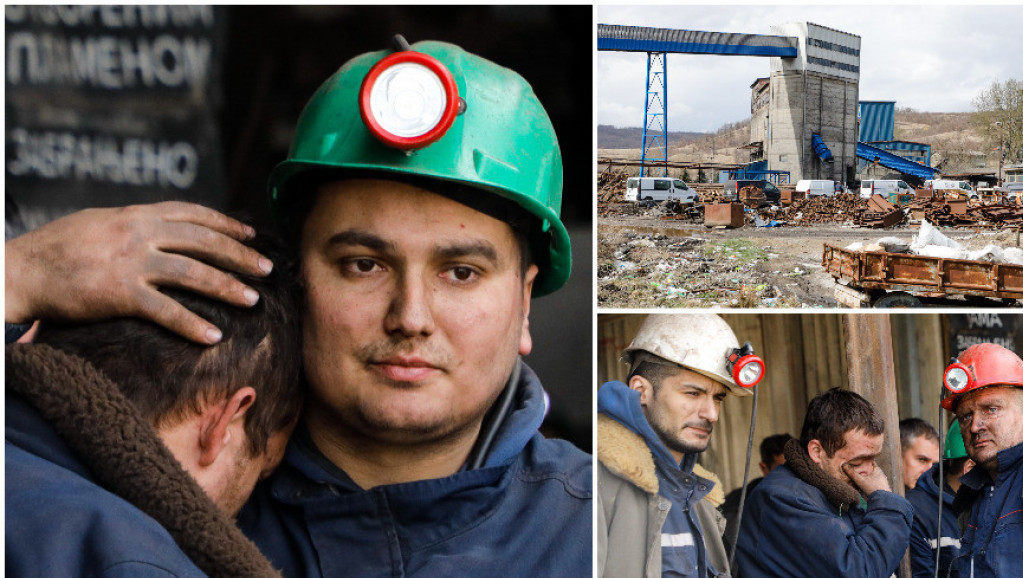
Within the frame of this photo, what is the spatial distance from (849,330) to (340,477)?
7.24 feet

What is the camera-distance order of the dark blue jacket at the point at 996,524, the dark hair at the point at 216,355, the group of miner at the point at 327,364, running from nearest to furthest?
the group of miner at the point at 327,364 < the dark hair at the point at 216,355 < the dark blue jacket at the point at 996,524

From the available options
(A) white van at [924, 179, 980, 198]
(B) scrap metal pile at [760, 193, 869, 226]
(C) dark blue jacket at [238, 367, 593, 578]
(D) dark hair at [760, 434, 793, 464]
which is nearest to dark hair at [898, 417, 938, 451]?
(D) dark hair at [760, 434, 793, 464]

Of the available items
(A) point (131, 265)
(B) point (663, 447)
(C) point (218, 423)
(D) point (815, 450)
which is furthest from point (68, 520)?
(D) point (815, 450)

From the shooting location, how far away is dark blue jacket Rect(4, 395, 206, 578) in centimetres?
185

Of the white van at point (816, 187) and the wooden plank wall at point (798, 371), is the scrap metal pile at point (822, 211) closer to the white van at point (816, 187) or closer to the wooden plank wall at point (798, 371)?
the white van at point (816, 187)

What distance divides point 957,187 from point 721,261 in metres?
1.21

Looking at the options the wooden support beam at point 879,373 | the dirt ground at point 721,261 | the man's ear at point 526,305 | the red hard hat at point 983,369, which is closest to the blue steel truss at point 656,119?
the dirt ground at point 721,261

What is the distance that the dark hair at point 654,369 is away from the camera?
138 inches

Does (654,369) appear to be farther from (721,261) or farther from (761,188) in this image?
(761,188)

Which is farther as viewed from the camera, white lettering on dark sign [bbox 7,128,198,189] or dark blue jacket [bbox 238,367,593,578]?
white lettering on dark sign [bbox 7,128,198,189]

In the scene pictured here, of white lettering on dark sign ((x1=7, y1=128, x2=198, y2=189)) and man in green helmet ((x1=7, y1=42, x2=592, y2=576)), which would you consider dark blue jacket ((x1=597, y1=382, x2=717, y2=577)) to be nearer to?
man in green helmet ((x1=7, y1=42, x2=592, y2=576))

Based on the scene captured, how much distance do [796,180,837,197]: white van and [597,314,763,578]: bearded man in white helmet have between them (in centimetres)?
116

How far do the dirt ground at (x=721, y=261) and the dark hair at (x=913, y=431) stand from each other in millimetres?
566

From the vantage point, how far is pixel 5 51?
2771mm
